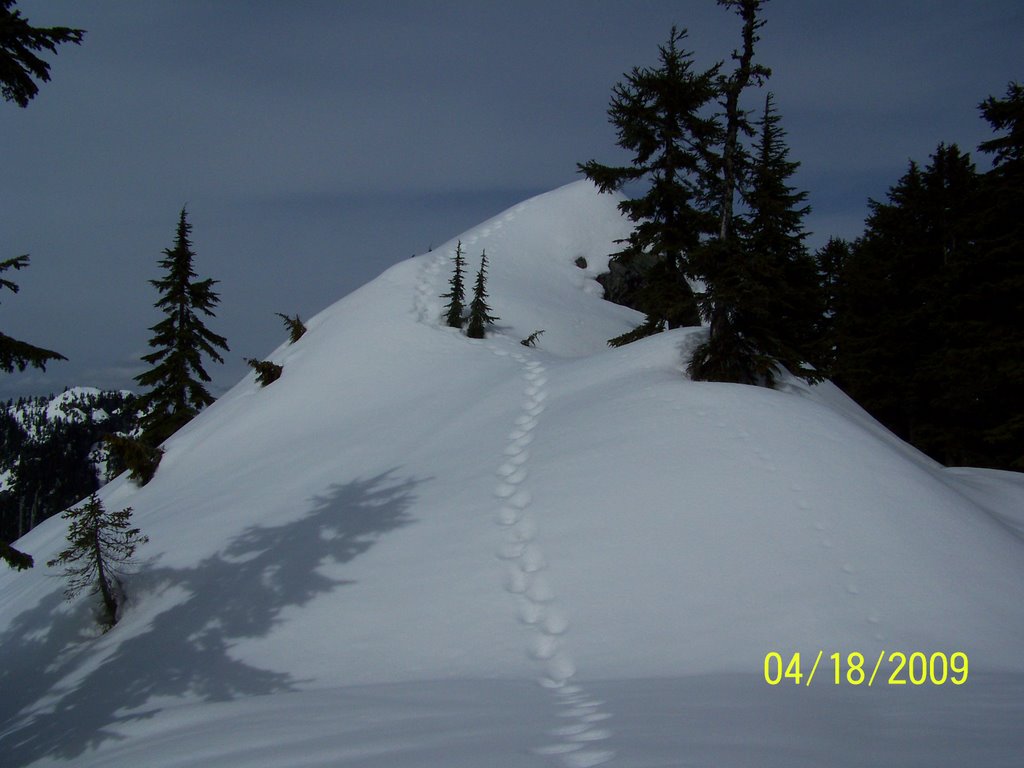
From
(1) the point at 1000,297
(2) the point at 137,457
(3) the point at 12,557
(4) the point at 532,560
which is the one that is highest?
(1) the point at 1000,297

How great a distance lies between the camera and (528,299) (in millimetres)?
24109

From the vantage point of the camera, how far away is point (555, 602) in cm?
614

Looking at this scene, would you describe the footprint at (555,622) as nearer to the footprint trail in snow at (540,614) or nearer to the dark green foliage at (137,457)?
the footprint trail in snow at (540,614)

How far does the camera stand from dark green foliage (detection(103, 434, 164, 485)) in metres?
13.5

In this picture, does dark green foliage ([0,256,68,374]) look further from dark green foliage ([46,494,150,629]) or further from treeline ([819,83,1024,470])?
treeline ([819,83,1024,470])

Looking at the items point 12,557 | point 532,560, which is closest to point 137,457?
point 12,557

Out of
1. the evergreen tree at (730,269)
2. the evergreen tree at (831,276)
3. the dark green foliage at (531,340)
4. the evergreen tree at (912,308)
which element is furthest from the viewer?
the evergreen tree at (831,276)

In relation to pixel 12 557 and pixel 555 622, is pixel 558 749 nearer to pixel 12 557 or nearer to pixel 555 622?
pixel 555 622

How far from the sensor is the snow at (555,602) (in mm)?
3621

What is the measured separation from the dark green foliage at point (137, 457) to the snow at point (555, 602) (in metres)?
1.82

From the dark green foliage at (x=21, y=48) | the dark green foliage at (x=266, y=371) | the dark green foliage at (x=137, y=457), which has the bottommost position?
the dark green foliage at (x=137, y=457)

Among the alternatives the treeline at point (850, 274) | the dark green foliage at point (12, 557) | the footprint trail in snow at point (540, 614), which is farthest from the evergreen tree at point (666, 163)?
the dark green foliage at point (12, 557)

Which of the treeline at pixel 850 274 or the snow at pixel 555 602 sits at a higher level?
the treeline at pixel 850 274

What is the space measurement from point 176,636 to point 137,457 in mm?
8945
